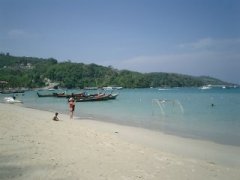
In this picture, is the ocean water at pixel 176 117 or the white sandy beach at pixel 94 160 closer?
the white sandy beach at pixel 94 160

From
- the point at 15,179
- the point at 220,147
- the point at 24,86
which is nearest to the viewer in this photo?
the point at 15,179

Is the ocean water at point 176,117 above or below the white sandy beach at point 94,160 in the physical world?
below

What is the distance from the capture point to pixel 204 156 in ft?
39.7

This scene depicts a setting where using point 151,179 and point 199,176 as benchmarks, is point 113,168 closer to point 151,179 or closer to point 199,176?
point 151,179

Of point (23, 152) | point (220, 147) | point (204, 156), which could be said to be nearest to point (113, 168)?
point (23, 152)

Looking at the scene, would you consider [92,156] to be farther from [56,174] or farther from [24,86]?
[24,86]

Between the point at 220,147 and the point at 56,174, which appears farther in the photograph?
the point at 220,147

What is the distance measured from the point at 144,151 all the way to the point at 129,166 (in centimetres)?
249

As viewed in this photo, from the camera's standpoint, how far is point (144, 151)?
36.7 feet

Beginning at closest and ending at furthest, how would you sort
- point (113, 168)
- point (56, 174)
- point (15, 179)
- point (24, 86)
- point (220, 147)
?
point (15, 179), point (56, 174), point (113, 168), point (220, 147), point (24, 86)

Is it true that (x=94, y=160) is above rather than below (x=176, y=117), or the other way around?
above

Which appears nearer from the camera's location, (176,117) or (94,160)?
(94,160)

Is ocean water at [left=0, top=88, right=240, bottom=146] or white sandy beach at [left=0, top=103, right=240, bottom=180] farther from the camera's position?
ocean water at [left=0, top=88, right=240, bottom=146]

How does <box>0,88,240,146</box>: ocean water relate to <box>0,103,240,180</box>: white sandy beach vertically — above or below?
below
